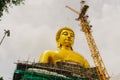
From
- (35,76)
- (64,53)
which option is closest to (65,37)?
(64,53)

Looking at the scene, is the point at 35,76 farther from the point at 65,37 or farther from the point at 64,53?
the point at 65,37

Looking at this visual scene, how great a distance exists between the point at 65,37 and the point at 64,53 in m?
2.15

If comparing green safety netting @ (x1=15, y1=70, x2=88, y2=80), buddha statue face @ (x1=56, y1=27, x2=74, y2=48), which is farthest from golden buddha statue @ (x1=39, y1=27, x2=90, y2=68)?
green safety netting @ (x1=15, y1=70, x2=88, y2=80)

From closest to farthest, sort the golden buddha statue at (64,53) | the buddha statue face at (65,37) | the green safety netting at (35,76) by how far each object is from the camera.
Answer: the green safety netting at (35,76), the golden buddha statue at (64,53), the buddha statue face at (65,37)

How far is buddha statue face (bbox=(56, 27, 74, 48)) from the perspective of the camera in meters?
25.7

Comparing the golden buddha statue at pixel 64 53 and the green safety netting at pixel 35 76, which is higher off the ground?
the golden buddha statue at pixel 64 53

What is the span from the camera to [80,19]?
37.2 metres

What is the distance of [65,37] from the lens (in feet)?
84.9

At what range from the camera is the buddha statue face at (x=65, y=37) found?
25681 millimetres

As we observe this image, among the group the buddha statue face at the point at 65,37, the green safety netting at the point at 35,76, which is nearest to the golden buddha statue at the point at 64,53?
the buddha statue face at the point at 65,37

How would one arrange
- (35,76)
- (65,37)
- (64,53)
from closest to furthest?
1. (35,76)
2. (64,53)
3. (65,37)

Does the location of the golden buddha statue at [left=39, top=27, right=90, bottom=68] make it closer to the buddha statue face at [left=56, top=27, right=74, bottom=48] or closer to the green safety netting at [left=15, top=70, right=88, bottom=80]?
the buddha statue face at [left=56, top=27, right=74, bottom=48]

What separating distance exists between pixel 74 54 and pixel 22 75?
592 cm

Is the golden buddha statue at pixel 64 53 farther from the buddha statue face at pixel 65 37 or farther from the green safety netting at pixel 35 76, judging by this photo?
the green safety netting at pixel 35 76
